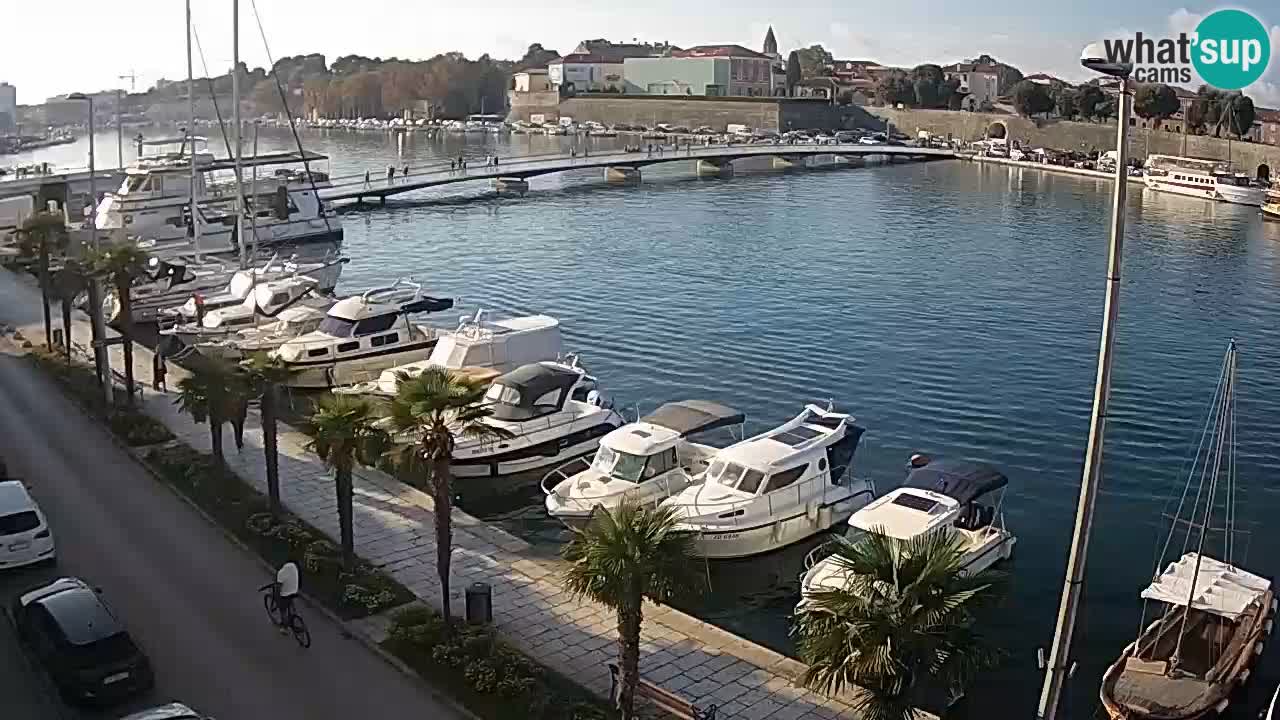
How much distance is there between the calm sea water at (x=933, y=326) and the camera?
70.8ft

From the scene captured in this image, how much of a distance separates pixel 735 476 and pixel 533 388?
5.81 m

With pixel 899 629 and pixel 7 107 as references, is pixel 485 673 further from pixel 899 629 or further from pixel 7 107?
pixel 7 107

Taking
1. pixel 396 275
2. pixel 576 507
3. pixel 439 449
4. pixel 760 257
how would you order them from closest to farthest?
pixel 439 449
pixel 576 507
pixel 396 275
pixel 760 257

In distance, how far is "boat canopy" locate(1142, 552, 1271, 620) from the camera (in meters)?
16.8

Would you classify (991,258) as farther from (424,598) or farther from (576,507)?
(424,598)

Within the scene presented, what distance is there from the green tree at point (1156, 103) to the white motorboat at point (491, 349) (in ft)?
312

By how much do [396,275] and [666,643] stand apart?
40.1 metres

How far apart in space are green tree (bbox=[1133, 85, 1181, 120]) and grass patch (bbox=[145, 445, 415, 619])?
106 meters

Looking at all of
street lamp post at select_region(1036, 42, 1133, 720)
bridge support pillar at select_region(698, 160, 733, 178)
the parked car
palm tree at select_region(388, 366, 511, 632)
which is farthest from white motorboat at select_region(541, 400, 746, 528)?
bridge support pillar at select_region(698, 160, 733, 178)

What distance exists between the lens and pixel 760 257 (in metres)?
57.2

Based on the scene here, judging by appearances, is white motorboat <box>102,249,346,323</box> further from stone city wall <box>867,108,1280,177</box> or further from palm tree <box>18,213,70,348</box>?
stone city wall <box>867,108,1280,177</box>

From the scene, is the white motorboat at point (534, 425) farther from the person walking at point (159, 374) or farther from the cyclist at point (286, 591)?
the cyclist at point (286, 591)

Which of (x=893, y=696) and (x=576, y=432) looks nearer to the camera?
(x=893, y=696)

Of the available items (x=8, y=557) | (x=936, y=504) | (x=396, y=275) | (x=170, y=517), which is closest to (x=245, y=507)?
(x=170, y=517)
